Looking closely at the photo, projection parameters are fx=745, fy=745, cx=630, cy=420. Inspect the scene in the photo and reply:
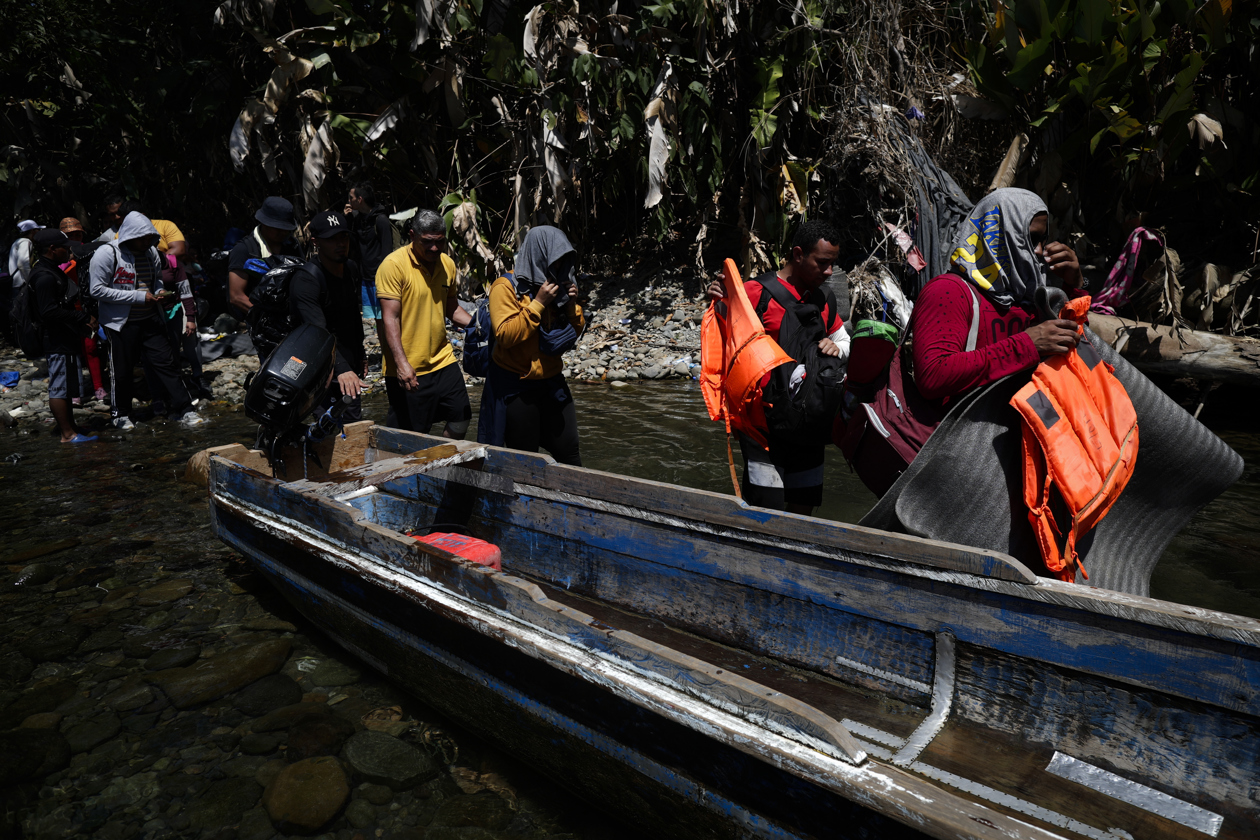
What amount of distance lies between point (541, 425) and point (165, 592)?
218cm

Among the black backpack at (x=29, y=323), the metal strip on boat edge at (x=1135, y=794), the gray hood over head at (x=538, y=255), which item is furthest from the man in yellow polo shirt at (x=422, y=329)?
the black backpack at (x=29, y=323)

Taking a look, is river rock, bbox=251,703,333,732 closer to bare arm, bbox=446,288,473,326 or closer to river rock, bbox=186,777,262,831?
river rock, bbox=186,777,262,831

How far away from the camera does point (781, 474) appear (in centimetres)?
312

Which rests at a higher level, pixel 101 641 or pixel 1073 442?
pixel 1073 442

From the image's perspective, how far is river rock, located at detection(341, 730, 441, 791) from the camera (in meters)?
2.61

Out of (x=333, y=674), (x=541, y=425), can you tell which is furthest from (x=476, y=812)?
(x=541, y=425)

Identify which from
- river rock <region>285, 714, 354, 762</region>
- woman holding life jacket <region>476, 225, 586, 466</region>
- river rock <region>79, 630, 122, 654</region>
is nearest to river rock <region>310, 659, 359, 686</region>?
river rock <region>285, 714, 354, 762</region>

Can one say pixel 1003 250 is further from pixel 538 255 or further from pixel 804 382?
pixel 538 255

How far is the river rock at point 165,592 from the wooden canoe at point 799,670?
38.8 inches

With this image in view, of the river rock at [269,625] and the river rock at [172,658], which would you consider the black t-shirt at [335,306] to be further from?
the river rock at [172,658]

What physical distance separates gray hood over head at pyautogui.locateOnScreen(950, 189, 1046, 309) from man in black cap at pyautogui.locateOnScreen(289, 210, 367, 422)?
316 cm

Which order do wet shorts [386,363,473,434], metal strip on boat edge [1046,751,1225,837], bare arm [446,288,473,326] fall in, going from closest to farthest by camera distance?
metal strip on boat edge [1046,751,1225,837]
wet shorts [386,363,473,434]
bare arm [446,288,473,326]

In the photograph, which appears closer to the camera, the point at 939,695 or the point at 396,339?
the point at 939,695

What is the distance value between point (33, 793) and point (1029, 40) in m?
8.46
